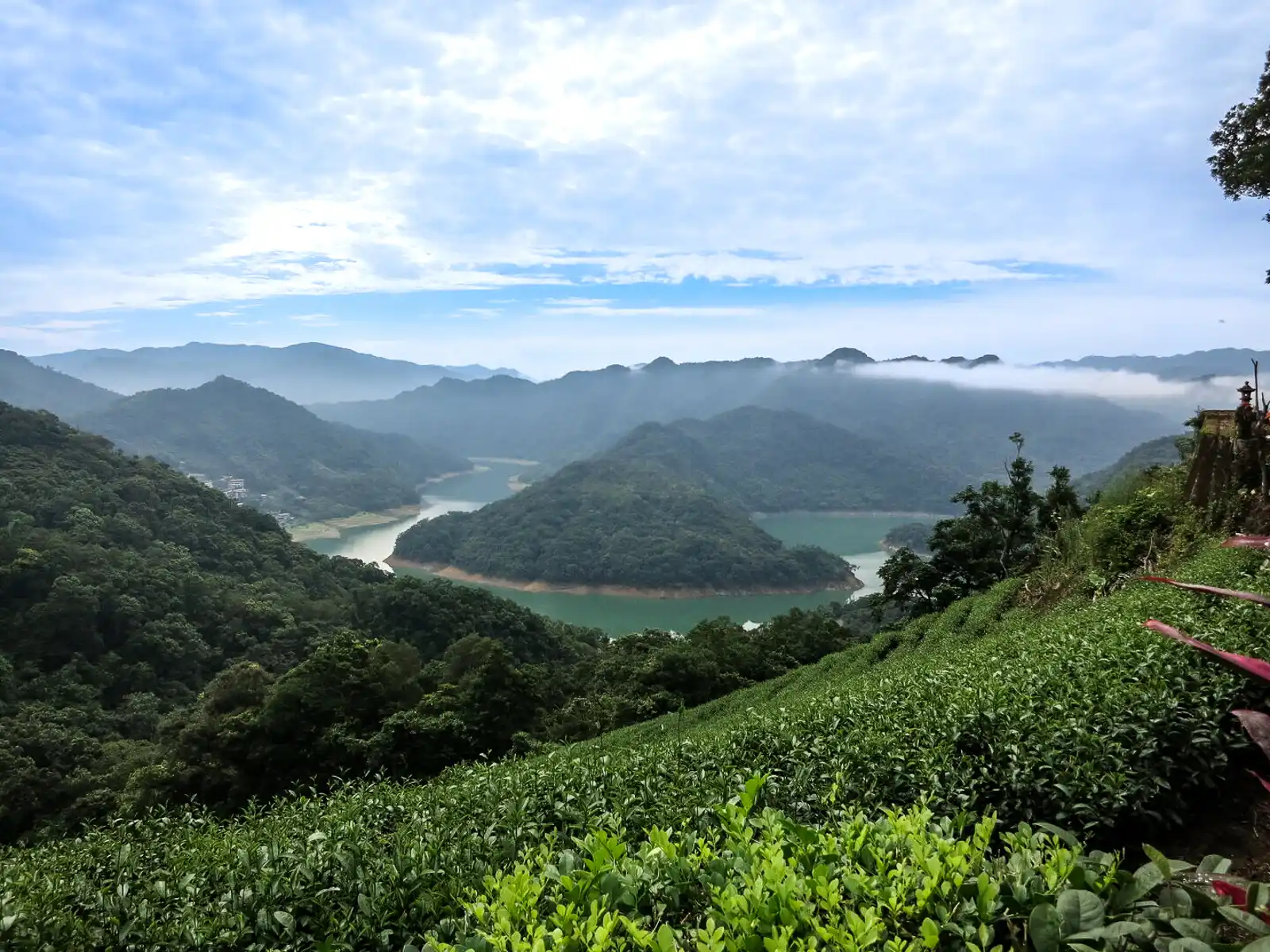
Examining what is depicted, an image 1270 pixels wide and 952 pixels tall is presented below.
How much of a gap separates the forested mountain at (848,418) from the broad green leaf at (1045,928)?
112766 millimetres

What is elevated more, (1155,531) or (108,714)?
(1155,531)

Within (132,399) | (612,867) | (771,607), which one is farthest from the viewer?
(132,399)

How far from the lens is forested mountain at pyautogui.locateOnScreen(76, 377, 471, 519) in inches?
3216

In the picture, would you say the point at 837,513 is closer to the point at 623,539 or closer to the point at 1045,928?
the point at 623,539

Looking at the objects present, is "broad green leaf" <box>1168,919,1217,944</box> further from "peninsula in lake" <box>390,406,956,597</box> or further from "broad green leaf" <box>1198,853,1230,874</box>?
"peninsula in lake" <box>390,406,956,597</box>

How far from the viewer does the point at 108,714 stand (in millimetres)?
18922

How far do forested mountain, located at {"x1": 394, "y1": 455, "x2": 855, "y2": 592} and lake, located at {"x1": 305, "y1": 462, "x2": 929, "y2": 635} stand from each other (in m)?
1.54

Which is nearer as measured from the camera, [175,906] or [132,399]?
[175,906]

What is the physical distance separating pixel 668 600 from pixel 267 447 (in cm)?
6973

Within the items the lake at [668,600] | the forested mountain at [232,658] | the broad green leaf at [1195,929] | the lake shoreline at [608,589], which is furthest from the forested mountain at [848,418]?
the broad green leaf at [1195,929]

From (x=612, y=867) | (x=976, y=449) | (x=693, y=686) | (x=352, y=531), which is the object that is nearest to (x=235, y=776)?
(x=693, y=686)

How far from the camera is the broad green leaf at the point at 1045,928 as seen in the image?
1149 mm

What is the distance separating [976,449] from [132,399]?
133629 mm

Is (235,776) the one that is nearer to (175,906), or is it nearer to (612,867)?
(175,906)
